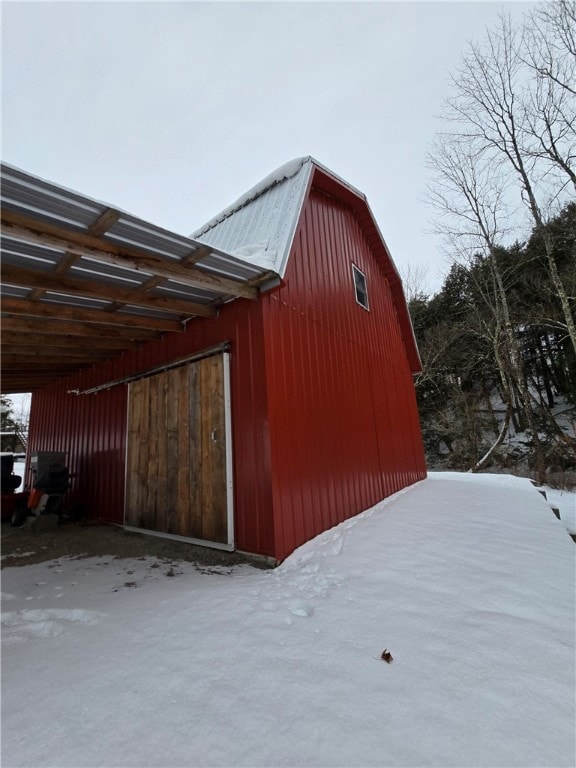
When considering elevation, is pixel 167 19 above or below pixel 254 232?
above

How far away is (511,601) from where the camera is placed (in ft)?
8.04

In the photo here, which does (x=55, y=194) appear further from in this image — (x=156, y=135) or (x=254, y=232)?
(x=156, y=135)

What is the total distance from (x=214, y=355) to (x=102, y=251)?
1772 millimetres

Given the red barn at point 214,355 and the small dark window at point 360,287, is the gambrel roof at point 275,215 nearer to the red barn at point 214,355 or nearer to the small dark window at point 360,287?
the red barn at point 214,355

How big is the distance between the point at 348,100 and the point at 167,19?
6095 millimetres

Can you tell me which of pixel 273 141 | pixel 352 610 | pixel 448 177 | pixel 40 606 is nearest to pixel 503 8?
pixel 448 177

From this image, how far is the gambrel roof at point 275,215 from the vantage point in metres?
3.88

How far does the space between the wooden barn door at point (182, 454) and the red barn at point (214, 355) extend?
24 millimetres

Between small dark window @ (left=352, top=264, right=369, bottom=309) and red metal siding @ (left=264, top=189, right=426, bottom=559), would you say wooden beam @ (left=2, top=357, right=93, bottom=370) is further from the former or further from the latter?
small dark window @ (left=352, top=264, right=369, bottom=309)

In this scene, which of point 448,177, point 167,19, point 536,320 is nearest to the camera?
point 167,19

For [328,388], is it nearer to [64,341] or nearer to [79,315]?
[79,315]

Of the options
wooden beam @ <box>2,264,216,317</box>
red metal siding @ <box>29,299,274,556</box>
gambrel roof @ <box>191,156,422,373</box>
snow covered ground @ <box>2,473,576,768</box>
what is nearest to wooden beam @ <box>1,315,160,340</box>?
red metal siding @ <box>29,299,274,556</box>

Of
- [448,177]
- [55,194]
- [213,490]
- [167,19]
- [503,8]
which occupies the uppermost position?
[503,8]

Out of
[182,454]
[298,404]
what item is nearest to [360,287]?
[298,404]
